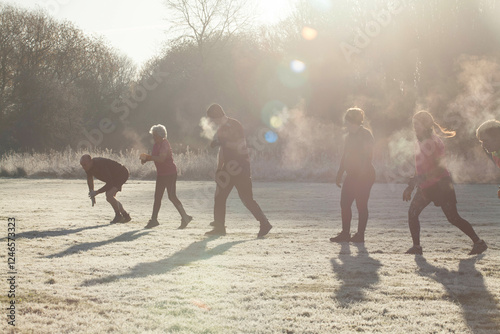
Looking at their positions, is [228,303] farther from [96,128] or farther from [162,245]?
[96,128]

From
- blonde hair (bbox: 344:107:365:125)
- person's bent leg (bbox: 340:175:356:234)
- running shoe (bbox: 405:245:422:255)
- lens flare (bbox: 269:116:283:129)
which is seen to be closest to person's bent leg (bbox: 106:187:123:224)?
person's bent leg (bbox: 340:175:356:234)

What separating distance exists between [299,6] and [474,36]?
10317mm

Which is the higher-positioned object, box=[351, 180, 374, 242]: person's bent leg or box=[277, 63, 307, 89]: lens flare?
box=[277, 63, 307, 89]: lens flare

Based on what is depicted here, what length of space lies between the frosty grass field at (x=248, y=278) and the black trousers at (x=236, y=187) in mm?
417

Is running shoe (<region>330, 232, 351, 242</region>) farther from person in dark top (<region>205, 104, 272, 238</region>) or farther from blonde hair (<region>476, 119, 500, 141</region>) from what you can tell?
blonde hair (<region>476, 119, 500, 141</region>)

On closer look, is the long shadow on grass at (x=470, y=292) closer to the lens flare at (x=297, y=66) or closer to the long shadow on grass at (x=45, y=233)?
the long shadow on grass at (x=45, y=233)

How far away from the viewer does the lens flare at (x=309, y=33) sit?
32141 millimetres

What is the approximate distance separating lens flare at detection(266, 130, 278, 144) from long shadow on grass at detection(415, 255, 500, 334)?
25.3 m

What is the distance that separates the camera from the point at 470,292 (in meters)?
5.11

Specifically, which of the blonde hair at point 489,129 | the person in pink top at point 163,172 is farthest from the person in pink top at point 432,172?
the person in pink top at point 163,172

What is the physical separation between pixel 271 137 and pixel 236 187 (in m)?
24.3

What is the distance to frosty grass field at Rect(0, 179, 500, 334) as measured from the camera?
4223mm

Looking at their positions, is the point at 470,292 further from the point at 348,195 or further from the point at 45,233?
the point at 45,233

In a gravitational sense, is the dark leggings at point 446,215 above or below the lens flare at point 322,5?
below
